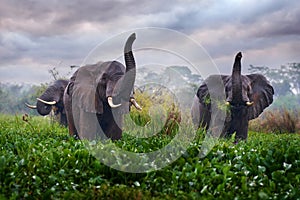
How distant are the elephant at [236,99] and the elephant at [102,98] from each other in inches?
55.8

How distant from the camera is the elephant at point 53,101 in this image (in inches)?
516

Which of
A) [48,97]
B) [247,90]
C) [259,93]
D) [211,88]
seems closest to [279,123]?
[259,93]

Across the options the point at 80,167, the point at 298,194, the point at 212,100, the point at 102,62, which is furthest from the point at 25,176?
the point at 212,100

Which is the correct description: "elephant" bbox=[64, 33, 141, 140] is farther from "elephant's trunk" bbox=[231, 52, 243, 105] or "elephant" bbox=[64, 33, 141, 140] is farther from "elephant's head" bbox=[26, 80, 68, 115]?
"elephant's head" bbox=[26, 80, 68, 115]

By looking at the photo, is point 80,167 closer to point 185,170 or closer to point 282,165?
point 185,170

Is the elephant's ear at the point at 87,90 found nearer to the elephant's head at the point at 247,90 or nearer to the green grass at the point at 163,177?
the elephant's head at the point at 247,90

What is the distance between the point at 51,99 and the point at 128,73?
5.51 metres

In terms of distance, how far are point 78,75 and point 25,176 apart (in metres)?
4.71

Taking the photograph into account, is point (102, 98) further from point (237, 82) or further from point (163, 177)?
point (163, 177)

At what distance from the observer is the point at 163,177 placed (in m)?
4.93

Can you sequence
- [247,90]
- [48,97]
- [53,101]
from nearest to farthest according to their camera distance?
1. [247,90]
2. [53,101]
3. [48,97]

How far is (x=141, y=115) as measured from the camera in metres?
10.0

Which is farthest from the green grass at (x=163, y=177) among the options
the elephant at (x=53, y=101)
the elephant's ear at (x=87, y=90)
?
the elephant at (x=53, y=101)

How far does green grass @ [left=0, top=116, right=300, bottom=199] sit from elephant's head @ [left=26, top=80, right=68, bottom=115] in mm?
7506
